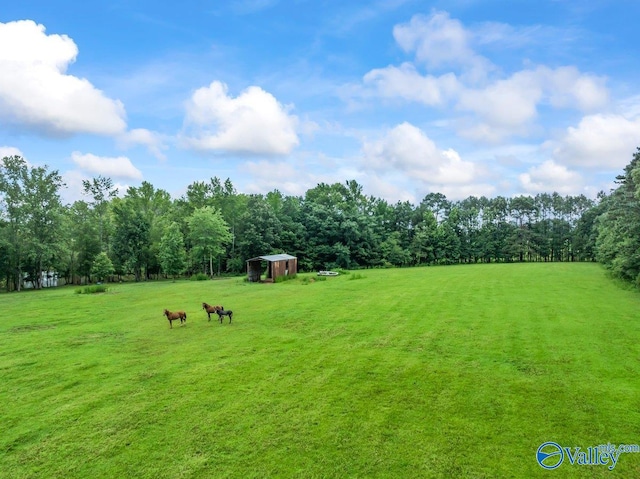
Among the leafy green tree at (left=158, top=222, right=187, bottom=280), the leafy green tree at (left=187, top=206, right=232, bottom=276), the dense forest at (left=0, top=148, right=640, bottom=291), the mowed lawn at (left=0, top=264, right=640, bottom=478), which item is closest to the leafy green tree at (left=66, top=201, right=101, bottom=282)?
the dense forest at (left=0, top=148, right=640, bottom=291)

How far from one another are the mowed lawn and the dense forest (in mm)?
18979

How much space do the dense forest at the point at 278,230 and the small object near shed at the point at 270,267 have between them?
11.7m

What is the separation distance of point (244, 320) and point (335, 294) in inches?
316

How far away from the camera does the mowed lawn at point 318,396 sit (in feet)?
18.8

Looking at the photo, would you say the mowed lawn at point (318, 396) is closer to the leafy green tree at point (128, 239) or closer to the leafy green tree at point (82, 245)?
the leafy green tree at point (128, 239)

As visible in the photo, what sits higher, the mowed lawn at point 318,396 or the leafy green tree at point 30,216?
the leafy green tree at point 30,216

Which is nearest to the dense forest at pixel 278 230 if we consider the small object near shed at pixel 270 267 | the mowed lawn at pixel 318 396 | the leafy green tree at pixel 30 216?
the leafy green tree at pixel 30 216

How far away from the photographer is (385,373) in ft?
29.7

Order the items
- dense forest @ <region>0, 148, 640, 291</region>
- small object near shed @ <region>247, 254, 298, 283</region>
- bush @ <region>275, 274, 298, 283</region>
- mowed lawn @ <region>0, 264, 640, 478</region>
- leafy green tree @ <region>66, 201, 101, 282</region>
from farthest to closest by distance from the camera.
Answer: leafy green tree @ <region>66, 201, 101, 282</region>, dense forest @ <region>0, 148, 640, 291</region>, small object near shed @ <region>247, 254, 298, 283</region>, bush @ <region>275, 274, 298, 283</region>, mowed lawn @ <region>0, 264, 640, 478</region>

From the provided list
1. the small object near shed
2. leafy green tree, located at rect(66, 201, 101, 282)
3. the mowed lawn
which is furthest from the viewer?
leafy green tree, located at rect(66, 201, 101, 282)

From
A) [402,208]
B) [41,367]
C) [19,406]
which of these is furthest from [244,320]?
[402,208]

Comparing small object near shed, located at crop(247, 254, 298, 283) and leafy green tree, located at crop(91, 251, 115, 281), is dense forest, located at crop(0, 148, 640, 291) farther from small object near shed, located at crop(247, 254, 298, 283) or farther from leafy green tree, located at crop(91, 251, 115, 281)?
small object near shed, located at crop(247, 254, 298, 283)

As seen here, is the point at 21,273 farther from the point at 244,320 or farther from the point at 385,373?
the point at 385,373

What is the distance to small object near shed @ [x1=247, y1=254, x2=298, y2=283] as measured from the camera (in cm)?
3221
